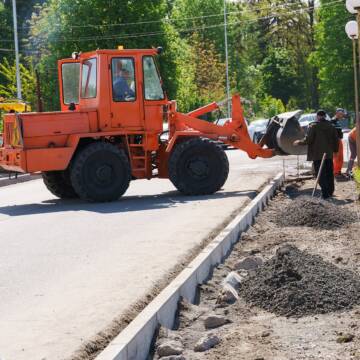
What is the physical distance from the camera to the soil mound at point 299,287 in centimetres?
819

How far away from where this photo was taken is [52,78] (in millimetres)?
59938

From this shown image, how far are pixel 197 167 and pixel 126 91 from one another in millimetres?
1993

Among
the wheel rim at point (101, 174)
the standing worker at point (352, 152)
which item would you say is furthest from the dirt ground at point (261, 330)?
the standing worker at point (352, 152)

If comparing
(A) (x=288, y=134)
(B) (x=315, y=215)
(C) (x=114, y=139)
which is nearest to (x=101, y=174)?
(C) (x=114, y=139)

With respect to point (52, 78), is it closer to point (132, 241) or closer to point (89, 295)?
point (132, 241)

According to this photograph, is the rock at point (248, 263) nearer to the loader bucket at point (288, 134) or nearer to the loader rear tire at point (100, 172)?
the loader rear tire at point (100, 172)

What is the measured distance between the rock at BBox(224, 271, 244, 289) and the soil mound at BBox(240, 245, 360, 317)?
11 centimetres

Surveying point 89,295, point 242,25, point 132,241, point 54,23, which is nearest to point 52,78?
point 54,23

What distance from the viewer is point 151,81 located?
758 inches

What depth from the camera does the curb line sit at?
644cm

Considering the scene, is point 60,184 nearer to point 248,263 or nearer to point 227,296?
point 248,263

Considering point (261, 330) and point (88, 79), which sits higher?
point (88, 79)

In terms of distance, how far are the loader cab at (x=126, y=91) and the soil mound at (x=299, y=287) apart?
978 cm

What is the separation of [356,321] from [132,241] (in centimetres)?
518
